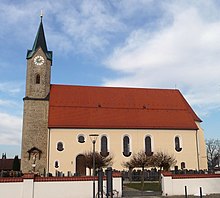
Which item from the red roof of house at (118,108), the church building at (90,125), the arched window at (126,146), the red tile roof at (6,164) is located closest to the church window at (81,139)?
the church building at (90,125)

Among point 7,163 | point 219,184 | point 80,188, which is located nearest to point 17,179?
point 80,188

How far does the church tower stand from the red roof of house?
4.38ft

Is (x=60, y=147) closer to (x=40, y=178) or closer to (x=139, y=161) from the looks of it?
(x=139, y=161)

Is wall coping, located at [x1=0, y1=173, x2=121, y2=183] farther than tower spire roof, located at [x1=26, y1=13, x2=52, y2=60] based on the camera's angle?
No

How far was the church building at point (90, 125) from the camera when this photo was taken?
3481 cm

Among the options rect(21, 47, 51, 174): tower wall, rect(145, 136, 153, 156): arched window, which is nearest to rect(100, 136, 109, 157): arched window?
rect(145, 136, 153, 156): arched window

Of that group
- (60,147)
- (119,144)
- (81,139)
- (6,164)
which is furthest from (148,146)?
(6,164)

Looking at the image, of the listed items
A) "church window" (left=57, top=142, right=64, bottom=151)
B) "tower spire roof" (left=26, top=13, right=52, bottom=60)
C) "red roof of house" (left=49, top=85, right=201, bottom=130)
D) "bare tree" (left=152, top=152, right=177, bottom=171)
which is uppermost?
"tower spire roof" (left=26, top=13, right=52, bottom=60)

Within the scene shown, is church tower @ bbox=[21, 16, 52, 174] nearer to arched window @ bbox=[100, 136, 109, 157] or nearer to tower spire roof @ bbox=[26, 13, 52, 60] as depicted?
tower spire roof @ bbox=[26, 13, 52, 60]

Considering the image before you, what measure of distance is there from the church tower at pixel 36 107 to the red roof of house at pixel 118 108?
134 cm

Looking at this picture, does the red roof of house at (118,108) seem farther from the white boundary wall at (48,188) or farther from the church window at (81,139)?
the white boundary wall at (48,188)

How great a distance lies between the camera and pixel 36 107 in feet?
118

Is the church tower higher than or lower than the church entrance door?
higher

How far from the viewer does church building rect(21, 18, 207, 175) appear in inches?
1371
